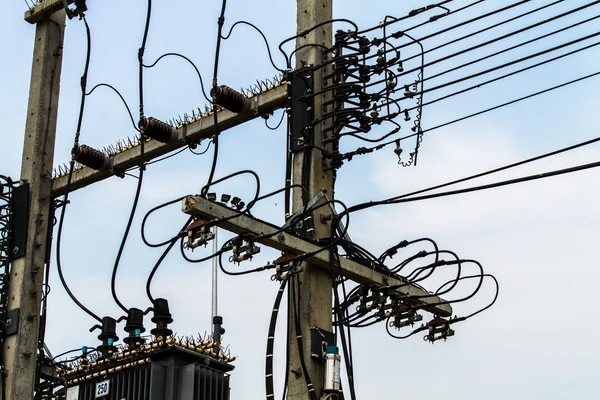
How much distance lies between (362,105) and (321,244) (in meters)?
1.52

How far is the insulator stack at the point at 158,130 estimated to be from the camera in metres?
13.6

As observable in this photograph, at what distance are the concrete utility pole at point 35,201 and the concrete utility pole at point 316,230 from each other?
14.3 ft

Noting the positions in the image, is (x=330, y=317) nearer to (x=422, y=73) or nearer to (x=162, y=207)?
(x=162, y=207)

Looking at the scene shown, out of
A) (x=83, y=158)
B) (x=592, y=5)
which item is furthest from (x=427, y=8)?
(x=83, y=158)

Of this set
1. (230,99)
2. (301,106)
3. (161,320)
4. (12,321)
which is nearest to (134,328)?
(161,320)

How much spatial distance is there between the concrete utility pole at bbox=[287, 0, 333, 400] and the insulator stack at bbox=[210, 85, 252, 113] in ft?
2.65

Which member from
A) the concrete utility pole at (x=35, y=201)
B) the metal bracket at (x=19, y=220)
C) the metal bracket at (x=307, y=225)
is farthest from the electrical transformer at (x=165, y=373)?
the metal bracket at (x=19, y=220)

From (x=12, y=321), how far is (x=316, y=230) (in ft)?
15.3

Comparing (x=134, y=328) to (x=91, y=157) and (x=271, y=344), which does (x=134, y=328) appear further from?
(x=91, y=157)

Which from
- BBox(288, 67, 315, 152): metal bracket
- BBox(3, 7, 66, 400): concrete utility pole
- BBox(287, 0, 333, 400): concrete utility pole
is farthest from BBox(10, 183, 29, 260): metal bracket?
BBox(287, 0, 333, 400): concrete utility pole

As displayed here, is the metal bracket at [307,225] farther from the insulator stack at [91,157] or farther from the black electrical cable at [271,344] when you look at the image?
the insulator stack at [91,157]

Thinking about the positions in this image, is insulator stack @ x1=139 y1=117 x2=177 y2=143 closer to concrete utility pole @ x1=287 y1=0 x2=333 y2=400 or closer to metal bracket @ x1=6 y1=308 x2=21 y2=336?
concrete utility pole @ x1=287 y1=0 x2=333 y2=400

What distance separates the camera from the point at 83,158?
14703mm

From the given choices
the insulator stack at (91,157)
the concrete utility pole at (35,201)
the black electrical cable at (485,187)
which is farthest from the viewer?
the insulator stack at (91,157)
